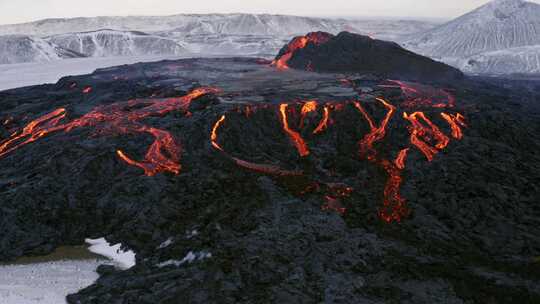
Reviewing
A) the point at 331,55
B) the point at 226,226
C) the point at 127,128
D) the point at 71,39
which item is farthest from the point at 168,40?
the point at 226,226

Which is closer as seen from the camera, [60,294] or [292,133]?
[60,294]

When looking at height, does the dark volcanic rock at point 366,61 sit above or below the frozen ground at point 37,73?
above

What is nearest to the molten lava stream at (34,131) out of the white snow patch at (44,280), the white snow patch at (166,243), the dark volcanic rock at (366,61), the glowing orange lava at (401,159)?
the white snow patch at (44,280)

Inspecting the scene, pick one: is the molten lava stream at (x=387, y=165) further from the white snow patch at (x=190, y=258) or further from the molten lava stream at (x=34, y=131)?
the molten lava stream at (x=34, y=131)

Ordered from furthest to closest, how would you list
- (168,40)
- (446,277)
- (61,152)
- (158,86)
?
(168,40), (158,86), (61,152), (446,277)

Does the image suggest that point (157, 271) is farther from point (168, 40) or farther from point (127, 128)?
point (168, 40)

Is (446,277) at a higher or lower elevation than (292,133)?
lower

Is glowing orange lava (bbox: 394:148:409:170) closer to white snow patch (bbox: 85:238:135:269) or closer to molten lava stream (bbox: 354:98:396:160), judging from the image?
molten lava stream (bbox: 354:98:396:160)
